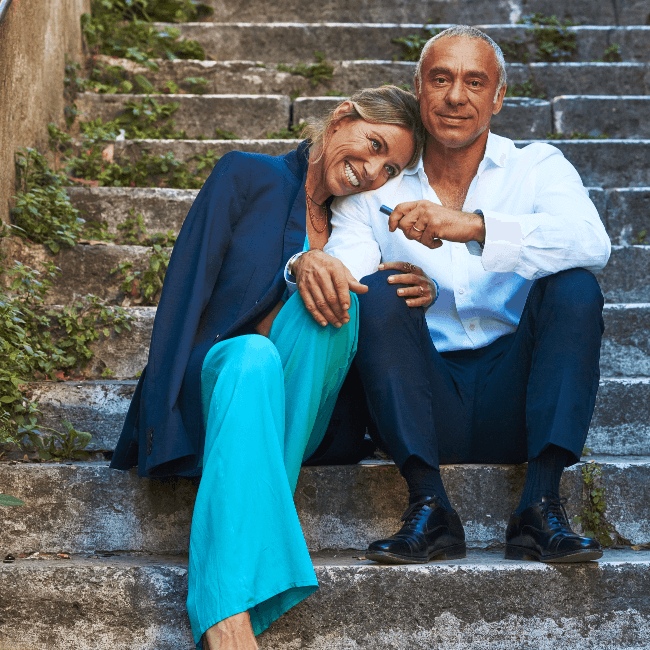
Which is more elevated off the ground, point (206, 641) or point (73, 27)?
point (73, 27)

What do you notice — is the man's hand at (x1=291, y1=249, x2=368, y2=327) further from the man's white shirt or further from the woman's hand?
the man's white shirt

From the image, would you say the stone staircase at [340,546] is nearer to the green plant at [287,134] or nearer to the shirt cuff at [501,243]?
the shirt cuff at [501,243]

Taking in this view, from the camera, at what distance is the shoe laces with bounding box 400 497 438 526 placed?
1831 mm

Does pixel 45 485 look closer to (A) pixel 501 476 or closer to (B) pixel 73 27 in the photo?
(A) pixel 501 476

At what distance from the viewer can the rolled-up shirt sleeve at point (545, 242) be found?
191 cm

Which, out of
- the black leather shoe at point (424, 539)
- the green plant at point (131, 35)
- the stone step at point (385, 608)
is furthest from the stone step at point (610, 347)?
the green plant at point (131, 35)

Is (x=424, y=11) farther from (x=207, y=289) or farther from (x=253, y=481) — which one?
(x=253, y=481)

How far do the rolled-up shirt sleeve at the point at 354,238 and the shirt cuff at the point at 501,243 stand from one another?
1.26ft

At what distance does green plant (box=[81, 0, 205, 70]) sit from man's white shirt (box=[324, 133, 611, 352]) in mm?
2219

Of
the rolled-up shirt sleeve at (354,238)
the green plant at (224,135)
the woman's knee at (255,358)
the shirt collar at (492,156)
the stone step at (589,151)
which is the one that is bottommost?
the woman's knee at (255,358)

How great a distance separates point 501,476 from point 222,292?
0.86 metres

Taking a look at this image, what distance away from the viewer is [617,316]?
267cm

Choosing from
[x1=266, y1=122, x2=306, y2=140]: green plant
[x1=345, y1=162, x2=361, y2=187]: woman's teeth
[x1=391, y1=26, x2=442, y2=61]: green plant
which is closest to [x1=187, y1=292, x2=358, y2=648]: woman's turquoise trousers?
[x1=345, y1=162, x2=361, y2=187]: woman's teeth

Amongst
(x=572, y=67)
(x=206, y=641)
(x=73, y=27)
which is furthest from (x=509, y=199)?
(x=73, y=27)
